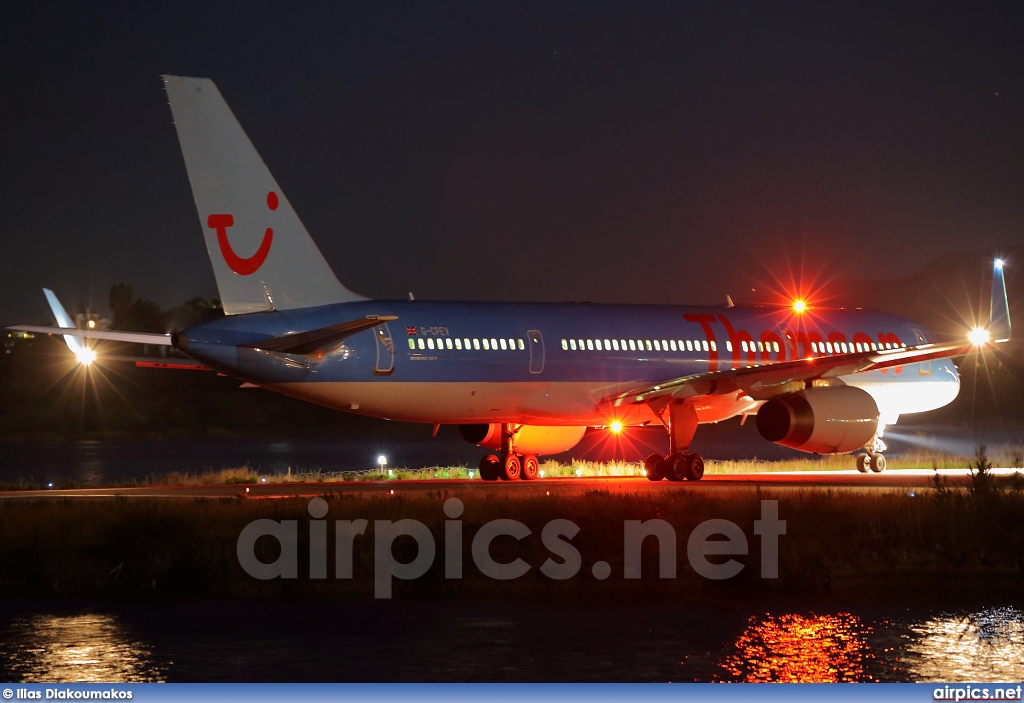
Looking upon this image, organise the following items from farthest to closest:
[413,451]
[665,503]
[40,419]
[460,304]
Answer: [40,419] < [413,451] < [460,304] < [665,503]

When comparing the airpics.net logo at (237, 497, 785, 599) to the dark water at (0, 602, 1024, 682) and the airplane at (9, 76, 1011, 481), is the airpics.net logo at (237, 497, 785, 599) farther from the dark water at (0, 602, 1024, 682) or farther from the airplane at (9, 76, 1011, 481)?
the airplane at (9, 76, 1011, 481)

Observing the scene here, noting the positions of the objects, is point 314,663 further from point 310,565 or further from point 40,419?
point 40,419

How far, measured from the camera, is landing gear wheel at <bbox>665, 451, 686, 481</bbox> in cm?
3127

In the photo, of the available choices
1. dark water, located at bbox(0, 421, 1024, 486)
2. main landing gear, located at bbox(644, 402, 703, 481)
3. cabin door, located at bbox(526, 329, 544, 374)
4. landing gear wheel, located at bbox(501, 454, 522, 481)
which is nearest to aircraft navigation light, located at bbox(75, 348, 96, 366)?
cabin door, located at bbox(526, 329, 544, 374)

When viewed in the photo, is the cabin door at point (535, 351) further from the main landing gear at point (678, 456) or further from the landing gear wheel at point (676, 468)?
the landing gear wheel at point (676, 468)

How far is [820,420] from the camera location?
98.8 ft

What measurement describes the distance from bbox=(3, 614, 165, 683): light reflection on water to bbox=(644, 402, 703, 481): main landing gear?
15728 mm

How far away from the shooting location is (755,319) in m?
35.7

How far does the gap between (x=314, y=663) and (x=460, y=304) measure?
614 inches

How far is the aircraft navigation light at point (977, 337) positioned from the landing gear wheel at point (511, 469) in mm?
9985

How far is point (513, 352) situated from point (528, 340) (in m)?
0.58

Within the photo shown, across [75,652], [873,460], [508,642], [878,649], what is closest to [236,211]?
[75,652]

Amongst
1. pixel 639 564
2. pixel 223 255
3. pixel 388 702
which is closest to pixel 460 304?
pixel 223 255

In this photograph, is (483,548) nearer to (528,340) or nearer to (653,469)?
(528,340)
